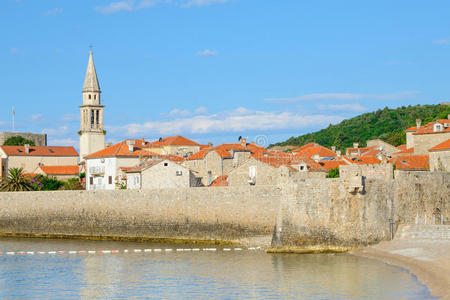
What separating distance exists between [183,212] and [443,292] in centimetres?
1902

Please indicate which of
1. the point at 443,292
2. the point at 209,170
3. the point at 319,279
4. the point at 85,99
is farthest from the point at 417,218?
the point at 85,99

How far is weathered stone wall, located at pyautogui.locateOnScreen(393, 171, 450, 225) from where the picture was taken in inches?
1259

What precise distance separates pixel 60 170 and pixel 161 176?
29514mm

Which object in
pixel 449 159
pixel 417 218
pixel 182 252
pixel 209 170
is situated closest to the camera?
pixel 417 218

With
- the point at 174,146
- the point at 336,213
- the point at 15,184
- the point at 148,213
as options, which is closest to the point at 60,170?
the point at 174,146

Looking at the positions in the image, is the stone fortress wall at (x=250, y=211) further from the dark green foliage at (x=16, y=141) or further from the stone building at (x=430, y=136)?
the dark green foliage at (x=16, y=141)

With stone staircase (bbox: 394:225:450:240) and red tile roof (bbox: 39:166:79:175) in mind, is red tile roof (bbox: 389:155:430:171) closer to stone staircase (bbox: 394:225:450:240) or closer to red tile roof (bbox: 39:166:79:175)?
stone staircase (bbox: 394:225:450:240)

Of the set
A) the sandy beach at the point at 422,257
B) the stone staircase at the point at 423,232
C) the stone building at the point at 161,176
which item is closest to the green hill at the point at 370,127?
the stone building at the point at 161,176

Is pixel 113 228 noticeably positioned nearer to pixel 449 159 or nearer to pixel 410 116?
pixel 449 159

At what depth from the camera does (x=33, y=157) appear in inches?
3278

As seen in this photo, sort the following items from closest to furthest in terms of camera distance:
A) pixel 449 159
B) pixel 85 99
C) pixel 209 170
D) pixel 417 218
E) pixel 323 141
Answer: pixel 417 218
pixel 449 159
pixel 209 170
pixel 85 99
pixel 323 141

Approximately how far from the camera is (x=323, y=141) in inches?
4247

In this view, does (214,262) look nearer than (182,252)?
Yes

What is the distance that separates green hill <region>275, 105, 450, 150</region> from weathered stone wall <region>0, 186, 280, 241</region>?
5634 centimetres
